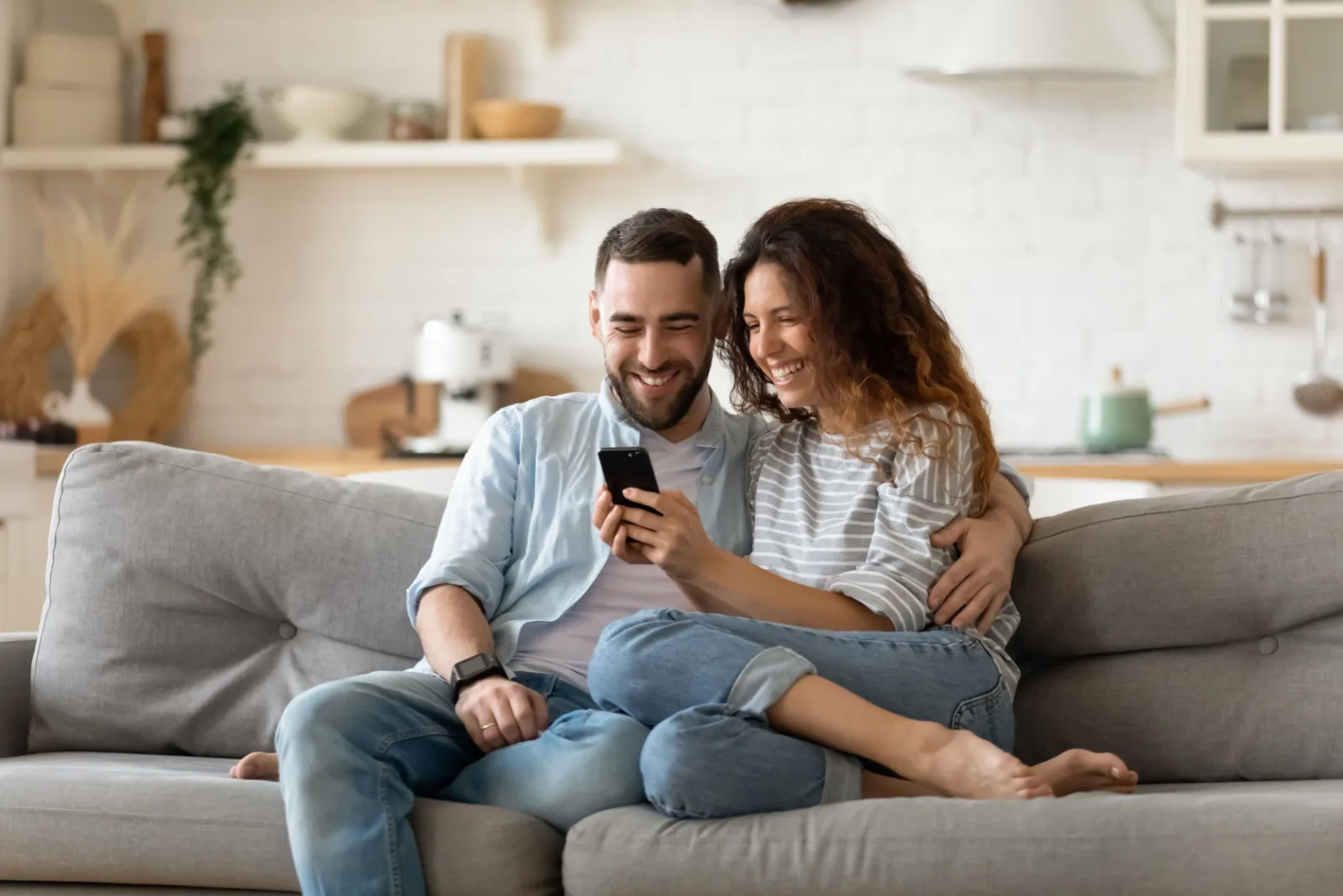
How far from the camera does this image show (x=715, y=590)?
6.17 ft

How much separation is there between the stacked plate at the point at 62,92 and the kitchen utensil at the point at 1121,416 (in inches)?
107

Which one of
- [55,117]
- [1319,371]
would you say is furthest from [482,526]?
[55,117]

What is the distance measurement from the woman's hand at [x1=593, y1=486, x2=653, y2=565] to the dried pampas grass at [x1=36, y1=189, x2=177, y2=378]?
2.66 metres

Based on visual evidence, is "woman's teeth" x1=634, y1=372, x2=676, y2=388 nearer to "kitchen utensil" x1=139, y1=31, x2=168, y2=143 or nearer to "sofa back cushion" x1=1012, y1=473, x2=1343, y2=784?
"sofa back cushion" x1=1012, y1=473, x2=1343, y2=784

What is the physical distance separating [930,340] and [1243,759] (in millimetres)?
649

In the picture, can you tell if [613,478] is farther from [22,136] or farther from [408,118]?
[22,136]

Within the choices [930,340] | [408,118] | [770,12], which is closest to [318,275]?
[408,118]

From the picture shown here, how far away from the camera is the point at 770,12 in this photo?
165 inches

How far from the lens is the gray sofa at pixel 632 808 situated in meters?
1.59

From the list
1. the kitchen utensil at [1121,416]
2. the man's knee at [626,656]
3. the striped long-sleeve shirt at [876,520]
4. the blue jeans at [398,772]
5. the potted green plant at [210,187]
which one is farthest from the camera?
the potted green plant at [210,187]

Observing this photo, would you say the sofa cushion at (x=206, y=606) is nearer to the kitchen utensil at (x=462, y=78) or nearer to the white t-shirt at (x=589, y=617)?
the white t-shirt at (x=589, y=617)

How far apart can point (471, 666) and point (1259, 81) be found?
264 centimetres

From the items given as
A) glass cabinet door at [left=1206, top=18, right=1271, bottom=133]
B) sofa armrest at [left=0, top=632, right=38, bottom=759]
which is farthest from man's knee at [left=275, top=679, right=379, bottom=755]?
glass cabinet door at [left=1206, top=18, right=1271, bottom=133]

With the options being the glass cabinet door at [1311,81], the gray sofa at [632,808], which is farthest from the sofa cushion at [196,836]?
the glass cabinet door at [1311,81]
